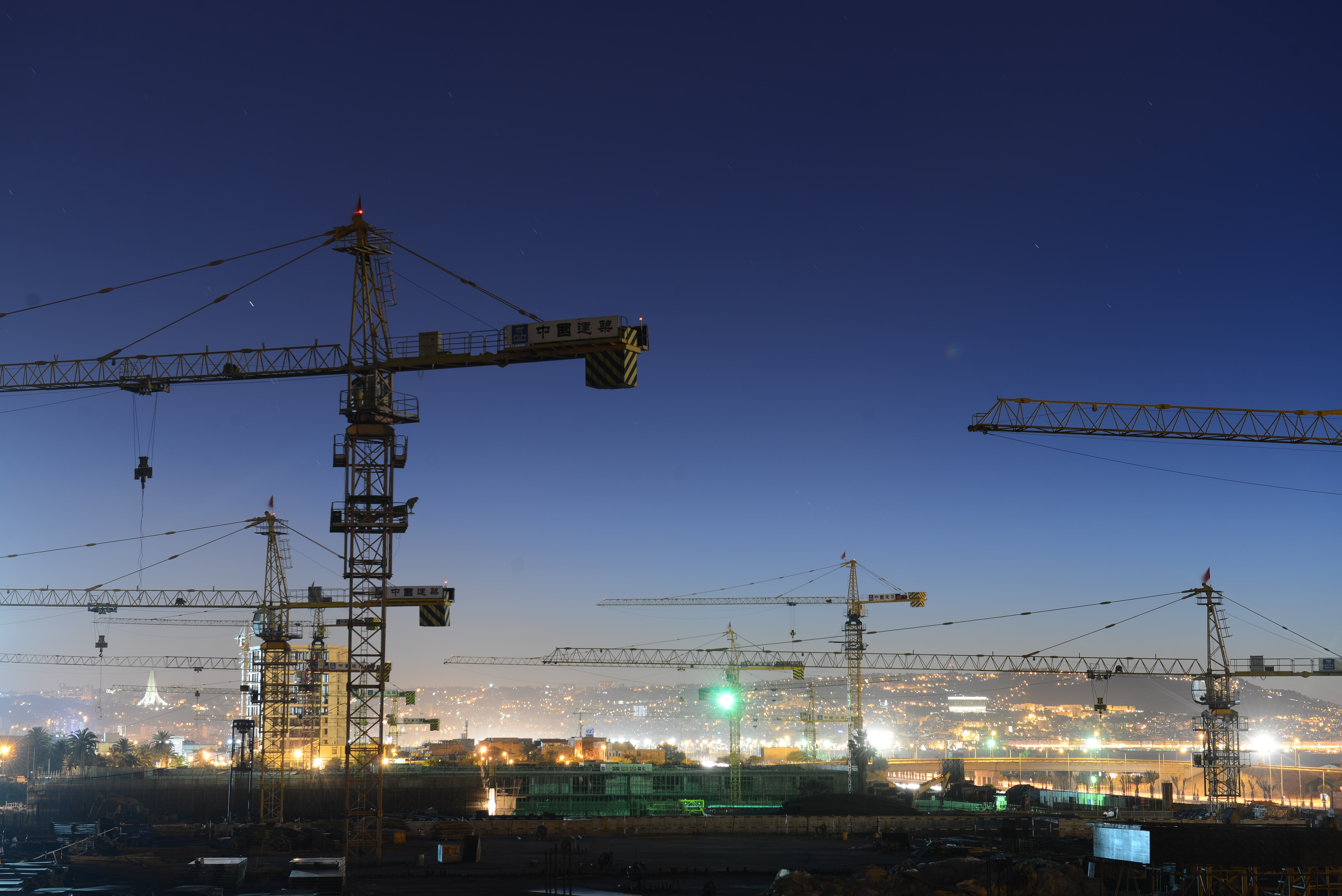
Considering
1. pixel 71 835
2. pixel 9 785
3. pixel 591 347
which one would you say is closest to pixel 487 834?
pixel 71 835

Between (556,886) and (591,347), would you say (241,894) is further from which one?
(591,347)

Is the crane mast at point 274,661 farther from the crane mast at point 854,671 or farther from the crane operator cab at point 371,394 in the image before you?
the crane mast at point 854,671

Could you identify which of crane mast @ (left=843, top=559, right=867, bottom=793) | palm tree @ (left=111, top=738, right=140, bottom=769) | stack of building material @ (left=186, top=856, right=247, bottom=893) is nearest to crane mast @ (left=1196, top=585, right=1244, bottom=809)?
crane mast @ (left=843, top=559, right=867, bottom=793)

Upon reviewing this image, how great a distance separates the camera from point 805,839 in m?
68.6

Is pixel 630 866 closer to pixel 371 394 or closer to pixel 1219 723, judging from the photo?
pixel 371 394

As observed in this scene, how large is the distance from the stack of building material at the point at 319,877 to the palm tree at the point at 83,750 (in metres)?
149

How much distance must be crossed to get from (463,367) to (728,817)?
3661cm

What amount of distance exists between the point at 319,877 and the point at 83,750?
155117 mm

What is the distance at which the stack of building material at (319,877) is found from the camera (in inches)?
1576

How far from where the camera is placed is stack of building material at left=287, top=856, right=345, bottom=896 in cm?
4003

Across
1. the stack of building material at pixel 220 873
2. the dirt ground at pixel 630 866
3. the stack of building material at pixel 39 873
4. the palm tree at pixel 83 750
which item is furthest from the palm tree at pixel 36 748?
the stack of building material at pixel 220 873

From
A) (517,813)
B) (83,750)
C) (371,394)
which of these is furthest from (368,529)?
(83,750)

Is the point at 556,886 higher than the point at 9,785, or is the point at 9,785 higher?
the point at 556,886

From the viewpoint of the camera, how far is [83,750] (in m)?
171
